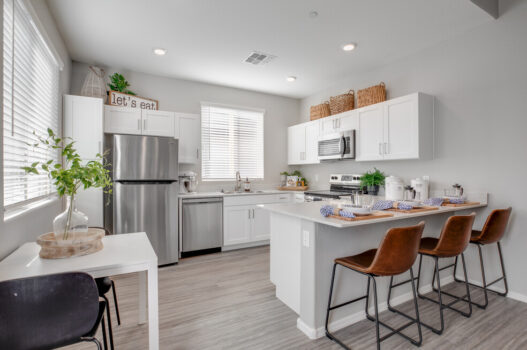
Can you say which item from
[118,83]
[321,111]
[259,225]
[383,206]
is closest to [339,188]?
[321,111]

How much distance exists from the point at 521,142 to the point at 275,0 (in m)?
2.71

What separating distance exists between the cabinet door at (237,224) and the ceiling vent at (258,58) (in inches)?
86.2

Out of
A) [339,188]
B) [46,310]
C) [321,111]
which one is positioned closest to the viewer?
[46,310]

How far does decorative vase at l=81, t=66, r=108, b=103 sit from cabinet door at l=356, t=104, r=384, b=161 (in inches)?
141

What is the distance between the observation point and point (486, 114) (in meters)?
2.79

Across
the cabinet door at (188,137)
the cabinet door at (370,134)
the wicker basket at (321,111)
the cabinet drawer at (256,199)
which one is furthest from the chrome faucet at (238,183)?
the cabinet door at (370,134)

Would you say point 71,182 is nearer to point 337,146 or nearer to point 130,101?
point 130,101

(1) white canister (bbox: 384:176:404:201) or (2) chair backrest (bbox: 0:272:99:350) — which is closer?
(2) chair backrest (bbox: 0:272:99:350)

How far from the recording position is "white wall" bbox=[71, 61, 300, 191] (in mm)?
4016

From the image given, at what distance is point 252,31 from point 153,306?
277 centimetres

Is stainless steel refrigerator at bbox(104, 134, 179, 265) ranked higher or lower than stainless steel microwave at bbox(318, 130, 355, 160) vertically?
lower

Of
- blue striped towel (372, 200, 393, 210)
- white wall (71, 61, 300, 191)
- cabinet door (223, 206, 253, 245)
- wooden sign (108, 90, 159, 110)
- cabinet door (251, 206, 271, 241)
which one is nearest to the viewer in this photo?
blue striped towel (372, 200, 393, 210)

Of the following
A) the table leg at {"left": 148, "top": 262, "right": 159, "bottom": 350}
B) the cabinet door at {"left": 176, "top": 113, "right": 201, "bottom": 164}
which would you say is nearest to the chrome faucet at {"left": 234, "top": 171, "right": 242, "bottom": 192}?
the cabinet door at {"left": 176, "top": 113, "right": 201, "bottom": 164}

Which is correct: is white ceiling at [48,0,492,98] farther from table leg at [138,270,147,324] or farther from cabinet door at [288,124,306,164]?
table leg at [138,270,147,324]
